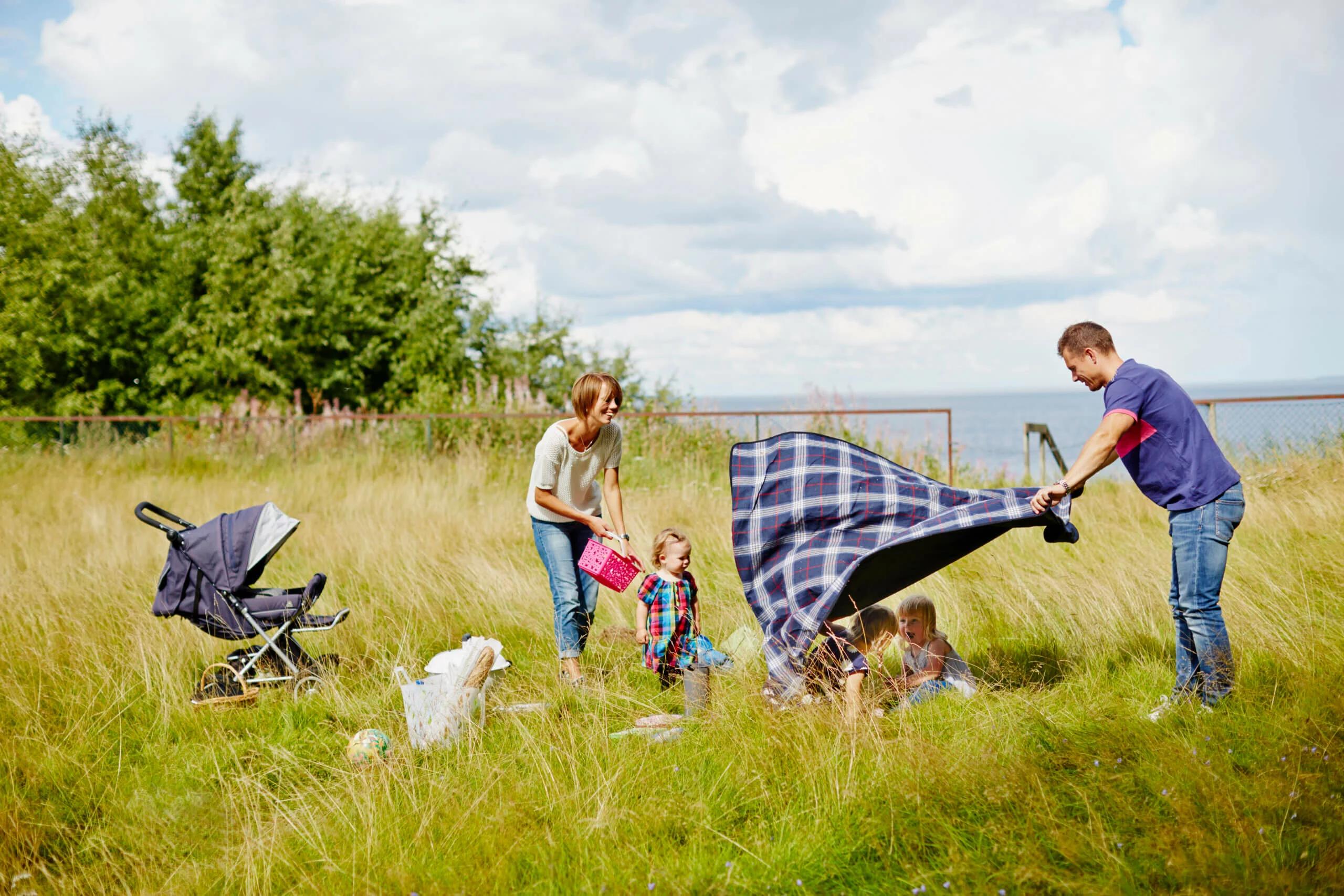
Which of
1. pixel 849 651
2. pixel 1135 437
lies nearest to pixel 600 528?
pixel 849 651

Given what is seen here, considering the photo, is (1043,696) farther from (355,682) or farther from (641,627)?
(355,682)

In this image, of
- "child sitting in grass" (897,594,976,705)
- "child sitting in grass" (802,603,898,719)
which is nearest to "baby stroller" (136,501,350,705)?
"child sitting in grass" (802,603,898,719)

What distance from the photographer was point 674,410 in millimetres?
16984

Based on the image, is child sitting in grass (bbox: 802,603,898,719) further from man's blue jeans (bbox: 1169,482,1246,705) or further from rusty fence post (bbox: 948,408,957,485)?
rusty fence post (bbox: 948,408,957,485)

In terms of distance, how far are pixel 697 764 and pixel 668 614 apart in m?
1.04

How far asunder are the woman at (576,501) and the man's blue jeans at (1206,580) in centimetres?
260

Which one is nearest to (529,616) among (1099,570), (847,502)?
(847,502)

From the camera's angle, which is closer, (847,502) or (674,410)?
(847,502)

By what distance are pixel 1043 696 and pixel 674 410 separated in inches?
497

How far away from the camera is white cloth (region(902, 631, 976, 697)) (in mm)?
4859

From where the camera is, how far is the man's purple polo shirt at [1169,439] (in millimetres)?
4363

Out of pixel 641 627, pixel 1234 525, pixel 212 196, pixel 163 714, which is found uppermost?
pixel 212 196

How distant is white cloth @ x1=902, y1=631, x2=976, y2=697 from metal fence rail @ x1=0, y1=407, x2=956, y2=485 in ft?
22.9

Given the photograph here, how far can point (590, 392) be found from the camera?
5031 mm
